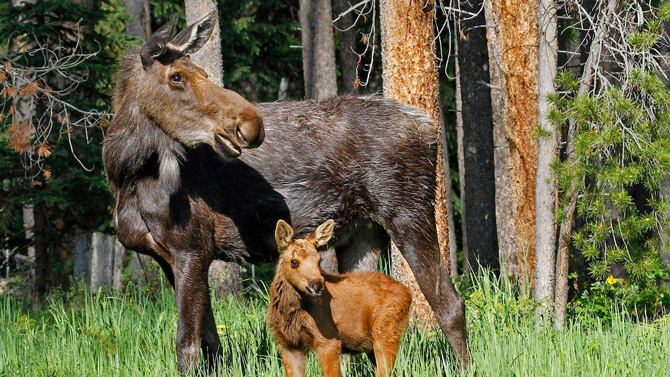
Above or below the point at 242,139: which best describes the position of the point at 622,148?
below

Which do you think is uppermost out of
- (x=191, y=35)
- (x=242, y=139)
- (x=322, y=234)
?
(x=191, y=35)

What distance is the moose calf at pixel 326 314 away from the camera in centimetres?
577

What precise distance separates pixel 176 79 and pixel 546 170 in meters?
3.66

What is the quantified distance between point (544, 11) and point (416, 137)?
1.85 metres

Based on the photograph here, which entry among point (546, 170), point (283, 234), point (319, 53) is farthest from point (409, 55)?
point (319, 53)

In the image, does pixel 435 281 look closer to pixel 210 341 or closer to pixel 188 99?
pixel 210 341

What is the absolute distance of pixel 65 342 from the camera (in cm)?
742

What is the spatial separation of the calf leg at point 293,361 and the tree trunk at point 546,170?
2.87m

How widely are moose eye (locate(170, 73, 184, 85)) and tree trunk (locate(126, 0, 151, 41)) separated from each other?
1140 centimetres

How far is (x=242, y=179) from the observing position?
22.8 feet

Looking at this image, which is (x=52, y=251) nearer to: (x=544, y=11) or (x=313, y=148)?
(x=313, y=148)

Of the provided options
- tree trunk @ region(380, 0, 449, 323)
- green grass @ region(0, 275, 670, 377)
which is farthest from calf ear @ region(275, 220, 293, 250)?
tree trunk @ region(380, 0, 449, 323)

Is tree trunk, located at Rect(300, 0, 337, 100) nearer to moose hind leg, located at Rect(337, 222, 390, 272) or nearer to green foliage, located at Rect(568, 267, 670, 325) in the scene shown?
green foliage, located at Rect(568, 267, 670, 325)

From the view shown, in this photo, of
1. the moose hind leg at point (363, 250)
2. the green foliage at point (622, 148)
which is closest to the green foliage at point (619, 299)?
the green foliage at point (622, 148)
